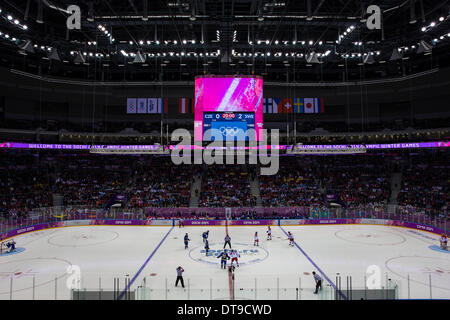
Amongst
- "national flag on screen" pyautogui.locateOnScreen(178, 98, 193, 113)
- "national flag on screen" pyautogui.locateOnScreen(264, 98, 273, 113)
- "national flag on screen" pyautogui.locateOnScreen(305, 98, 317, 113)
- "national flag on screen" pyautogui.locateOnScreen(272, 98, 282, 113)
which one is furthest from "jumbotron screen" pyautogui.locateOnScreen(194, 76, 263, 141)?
"national flag on screen" pyautogui.locateOnScreen(305, 98, 317, 113)

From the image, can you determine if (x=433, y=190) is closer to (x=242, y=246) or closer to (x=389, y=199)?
(x=389, y=199)

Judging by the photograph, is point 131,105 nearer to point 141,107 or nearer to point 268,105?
point 141,107

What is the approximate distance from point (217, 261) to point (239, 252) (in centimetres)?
243

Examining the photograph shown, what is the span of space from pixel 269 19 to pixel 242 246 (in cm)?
1552

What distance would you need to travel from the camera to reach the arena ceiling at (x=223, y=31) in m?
20.4

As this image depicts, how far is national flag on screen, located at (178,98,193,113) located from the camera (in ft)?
138

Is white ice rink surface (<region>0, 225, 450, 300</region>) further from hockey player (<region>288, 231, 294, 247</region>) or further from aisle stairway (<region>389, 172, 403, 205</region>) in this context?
aisle stairway (<region>389, 172, 403, 205</region>)

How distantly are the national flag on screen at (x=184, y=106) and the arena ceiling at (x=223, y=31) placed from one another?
424 centimetres

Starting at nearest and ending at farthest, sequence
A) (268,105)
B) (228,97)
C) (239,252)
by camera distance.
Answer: (239,252)
(228,97)
(268,105)

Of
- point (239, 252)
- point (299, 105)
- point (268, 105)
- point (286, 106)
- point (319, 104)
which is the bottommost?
point (239, 252)

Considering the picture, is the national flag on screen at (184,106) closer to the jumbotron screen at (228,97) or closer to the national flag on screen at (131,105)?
the national flag on screen at (131,105)

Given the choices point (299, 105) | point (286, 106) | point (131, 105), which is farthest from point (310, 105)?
point (131, 105)

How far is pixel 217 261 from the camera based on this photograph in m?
17.9

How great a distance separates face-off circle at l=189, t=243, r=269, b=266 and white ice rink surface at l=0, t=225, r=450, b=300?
0.06 meters
